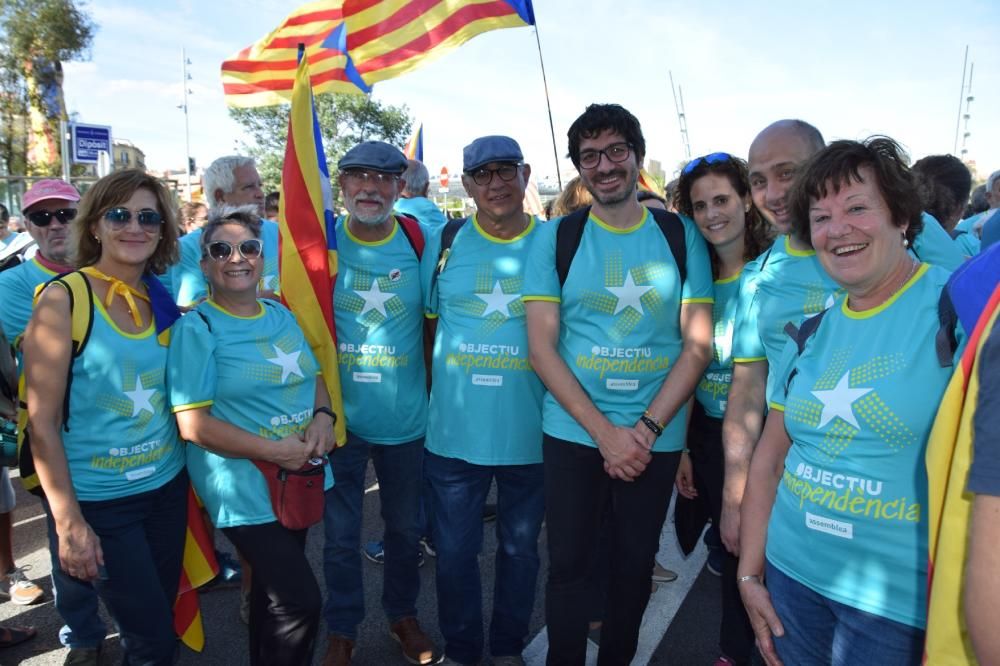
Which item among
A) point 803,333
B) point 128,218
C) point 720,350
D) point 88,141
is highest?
point 88,141

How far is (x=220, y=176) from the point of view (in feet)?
13.6

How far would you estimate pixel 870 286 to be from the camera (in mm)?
1687

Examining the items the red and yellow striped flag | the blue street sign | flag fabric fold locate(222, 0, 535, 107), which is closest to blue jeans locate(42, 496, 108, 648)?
the red and yellow striped flag

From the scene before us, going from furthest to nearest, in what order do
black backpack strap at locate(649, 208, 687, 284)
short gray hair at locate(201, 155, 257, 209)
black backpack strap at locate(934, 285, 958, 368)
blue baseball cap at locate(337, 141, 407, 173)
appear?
short gray hair at locate(201, 155, 257, 209), blue baseball cap at locate(337, 141, 407, 173), black backpack strap at locate(649, 208, 687, 284), black backpack strap at locate(934, 285, 958, 368)

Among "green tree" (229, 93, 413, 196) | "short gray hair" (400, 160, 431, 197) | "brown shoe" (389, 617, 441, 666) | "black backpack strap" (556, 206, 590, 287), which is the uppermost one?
"green tree" (229, 93, 413, 196)

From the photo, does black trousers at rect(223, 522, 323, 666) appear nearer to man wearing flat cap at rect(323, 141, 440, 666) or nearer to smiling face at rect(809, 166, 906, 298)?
man wearing flat cap at rect(323, 141, 440, 666)

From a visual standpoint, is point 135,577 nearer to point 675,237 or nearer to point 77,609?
point 77,609

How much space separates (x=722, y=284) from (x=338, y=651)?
2.35m

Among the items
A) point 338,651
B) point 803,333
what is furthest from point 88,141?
point 803,333

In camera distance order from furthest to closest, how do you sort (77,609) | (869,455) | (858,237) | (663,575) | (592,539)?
(663,575)
(77,609)
(592,539)
(858,237)
(869,455)

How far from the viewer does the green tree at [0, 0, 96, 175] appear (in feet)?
86.1

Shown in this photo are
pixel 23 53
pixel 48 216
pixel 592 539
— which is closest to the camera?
pixel 592 539

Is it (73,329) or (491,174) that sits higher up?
(491,174)

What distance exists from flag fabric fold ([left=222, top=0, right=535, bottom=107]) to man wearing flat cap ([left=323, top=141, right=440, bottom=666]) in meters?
1.86
